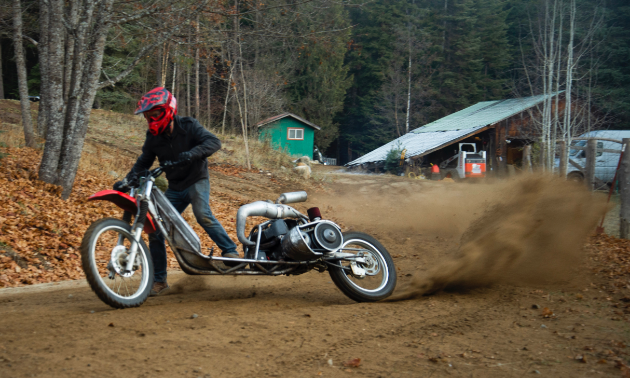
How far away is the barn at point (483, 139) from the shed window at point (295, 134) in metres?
9.89

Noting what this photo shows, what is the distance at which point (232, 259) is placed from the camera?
16.8 feet

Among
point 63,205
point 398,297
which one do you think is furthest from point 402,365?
point 63,205

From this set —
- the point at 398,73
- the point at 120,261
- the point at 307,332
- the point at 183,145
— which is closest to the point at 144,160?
the point at 183,145

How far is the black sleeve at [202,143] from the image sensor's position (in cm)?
494

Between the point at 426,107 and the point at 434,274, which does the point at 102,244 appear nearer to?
the point at 434,274

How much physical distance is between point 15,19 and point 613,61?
136 ft

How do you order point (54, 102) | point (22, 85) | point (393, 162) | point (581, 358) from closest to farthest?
point (581, 358)
point (54, 102)
point (22, 85)
point (393, 162)

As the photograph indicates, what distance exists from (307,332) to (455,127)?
3702 cm

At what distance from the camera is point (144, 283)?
4.64m

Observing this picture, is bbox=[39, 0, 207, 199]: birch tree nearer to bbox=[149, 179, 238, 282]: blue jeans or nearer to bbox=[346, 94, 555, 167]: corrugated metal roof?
bbox=[149, 179, 238, 282]: blue jeans

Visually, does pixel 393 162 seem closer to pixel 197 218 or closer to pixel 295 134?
pixel 295 134

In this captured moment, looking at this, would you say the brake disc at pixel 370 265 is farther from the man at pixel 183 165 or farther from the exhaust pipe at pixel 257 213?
the man at pixel 183 165

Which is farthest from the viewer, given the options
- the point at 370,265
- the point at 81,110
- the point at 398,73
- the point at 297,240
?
the point at 398,73

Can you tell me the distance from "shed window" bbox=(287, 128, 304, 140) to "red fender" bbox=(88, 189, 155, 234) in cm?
4205
